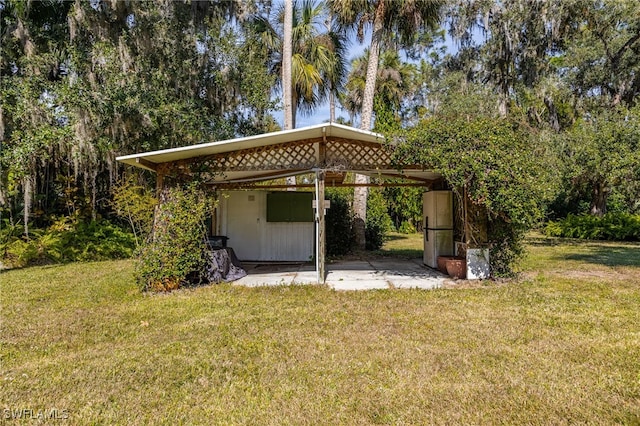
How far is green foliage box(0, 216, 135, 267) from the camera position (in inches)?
348

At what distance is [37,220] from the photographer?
406 inches

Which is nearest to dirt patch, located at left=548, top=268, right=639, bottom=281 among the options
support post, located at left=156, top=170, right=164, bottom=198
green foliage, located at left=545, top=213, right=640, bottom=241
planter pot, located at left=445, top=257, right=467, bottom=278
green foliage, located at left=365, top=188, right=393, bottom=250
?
planter pot, located at left=445, top=257, right=467, bottom=278

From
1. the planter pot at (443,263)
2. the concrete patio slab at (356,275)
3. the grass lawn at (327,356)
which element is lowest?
the grass lawn at (327,356)

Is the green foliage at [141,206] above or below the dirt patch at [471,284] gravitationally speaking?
above

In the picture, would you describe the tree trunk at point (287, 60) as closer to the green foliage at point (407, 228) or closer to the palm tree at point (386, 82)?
the palm tree at point (386, 82)

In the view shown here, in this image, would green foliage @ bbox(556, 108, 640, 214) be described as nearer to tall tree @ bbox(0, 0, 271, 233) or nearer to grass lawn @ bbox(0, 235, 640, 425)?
grass lawn @ bbox(0, 235, 640, 425)

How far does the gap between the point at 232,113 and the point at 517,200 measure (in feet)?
26.6

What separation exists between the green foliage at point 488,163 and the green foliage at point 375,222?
5.96 meters

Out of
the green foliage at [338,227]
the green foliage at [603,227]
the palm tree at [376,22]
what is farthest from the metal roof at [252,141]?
the green foliage at [603,227]

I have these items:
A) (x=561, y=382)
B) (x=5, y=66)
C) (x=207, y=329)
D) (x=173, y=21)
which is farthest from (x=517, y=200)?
(x=5, y=66)

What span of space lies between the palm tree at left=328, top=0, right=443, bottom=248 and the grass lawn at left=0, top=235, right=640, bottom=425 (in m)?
6.06

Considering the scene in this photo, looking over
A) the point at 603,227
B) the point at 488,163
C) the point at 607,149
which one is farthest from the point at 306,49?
the point at 603,227

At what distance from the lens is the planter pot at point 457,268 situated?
6449 mm

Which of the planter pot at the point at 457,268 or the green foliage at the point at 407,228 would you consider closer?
the planter pot at the point at 457,268
